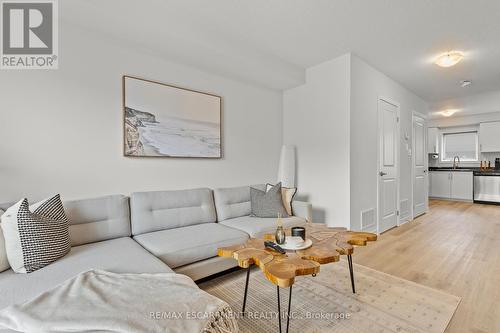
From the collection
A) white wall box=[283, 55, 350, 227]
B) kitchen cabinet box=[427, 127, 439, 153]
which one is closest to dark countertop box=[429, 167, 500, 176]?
kitchen cabinet box=[427, 127, 439, 153]

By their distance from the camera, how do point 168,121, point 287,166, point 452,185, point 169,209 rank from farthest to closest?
1. point 452,185
2. point 287,166
3. point 168,121
4. point 169,209

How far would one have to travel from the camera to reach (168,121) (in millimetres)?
2693

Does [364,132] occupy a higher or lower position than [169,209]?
higher

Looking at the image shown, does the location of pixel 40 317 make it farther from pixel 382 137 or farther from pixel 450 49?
pixel 450 49

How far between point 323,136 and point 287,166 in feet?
2.22

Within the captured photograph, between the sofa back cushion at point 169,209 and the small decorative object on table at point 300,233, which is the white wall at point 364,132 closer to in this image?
the small decorative object on table at point 300,233

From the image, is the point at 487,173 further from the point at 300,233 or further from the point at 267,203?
the point at 300,233

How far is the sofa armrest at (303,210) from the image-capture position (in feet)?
9.45

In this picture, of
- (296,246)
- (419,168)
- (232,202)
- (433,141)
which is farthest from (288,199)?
(433,141)

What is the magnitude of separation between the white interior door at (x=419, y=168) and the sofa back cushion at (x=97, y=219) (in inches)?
197

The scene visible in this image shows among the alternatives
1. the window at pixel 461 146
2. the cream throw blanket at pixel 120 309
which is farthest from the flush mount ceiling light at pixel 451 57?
the window at pixel 461 146

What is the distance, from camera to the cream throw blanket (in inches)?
36.5

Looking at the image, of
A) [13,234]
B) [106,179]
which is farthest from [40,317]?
[106,179]

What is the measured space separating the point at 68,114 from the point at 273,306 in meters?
2.40
